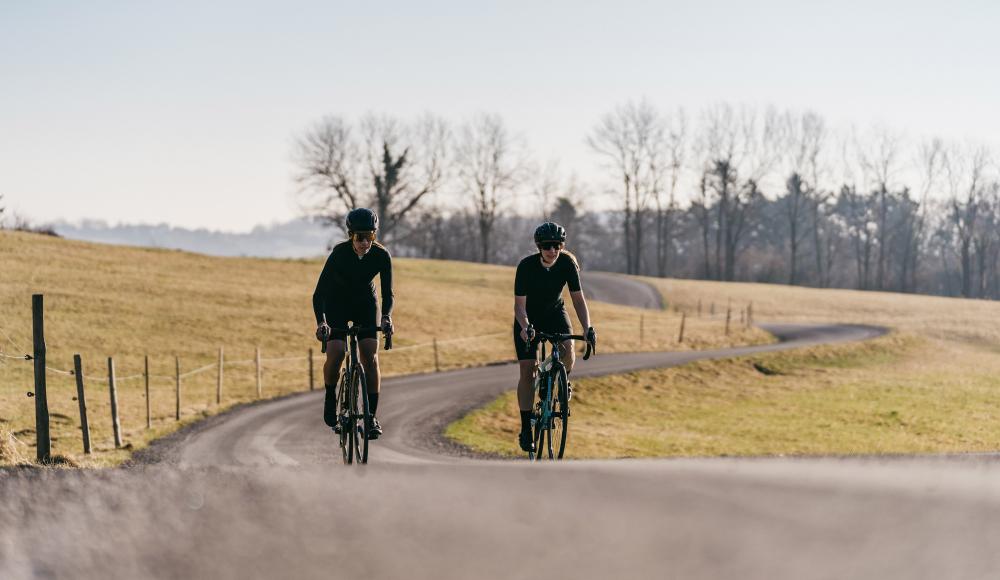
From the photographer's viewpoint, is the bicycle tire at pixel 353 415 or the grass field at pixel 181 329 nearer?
the bicycle tire at pixel 353 415

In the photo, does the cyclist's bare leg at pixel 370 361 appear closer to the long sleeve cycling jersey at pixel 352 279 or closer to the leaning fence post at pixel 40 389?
the long sleeve cycling jersey at pixel 352 279

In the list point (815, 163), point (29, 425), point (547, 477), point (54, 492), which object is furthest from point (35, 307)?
point (815, 163)

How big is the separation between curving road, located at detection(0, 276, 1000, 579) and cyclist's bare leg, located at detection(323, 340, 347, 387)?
355 cm

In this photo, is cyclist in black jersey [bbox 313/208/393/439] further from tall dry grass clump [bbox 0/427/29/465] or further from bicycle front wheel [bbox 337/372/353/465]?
tall dry grass clump [bbox 0/427/29/465]

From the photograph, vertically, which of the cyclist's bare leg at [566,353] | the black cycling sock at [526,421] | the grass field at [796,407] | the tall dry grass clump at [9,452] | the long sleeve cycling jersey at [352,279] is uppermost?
the long sleeve cycling jersey at [352,279]

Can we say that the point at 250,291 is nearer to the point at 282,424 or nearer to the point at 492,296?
the point at 492,296

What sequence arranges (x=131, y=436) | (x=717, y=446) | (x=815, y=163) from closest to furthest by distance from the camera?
(x=131, y=436), (x=717, y=446), (x=815, y=163)

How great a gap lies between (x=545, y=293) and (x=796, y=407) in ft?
74.2

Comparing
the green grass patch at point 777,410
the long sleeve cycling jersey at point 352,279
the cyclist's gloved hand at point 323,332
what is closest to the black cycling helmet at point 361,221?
the long sleeve cycling jersey at point 352,279

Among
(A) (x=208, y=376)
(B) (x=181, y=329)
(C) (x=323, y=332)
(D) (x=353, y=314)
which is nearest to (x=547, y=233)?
(D) (x=353, y=314)

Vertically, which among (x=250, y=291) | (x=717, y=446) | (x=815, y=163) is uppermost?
(x=815, y=163)

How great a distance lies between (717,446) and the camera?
2069cm

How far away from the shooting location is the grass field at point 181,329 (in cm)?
2288

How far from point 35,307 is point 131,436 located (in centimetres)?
564
